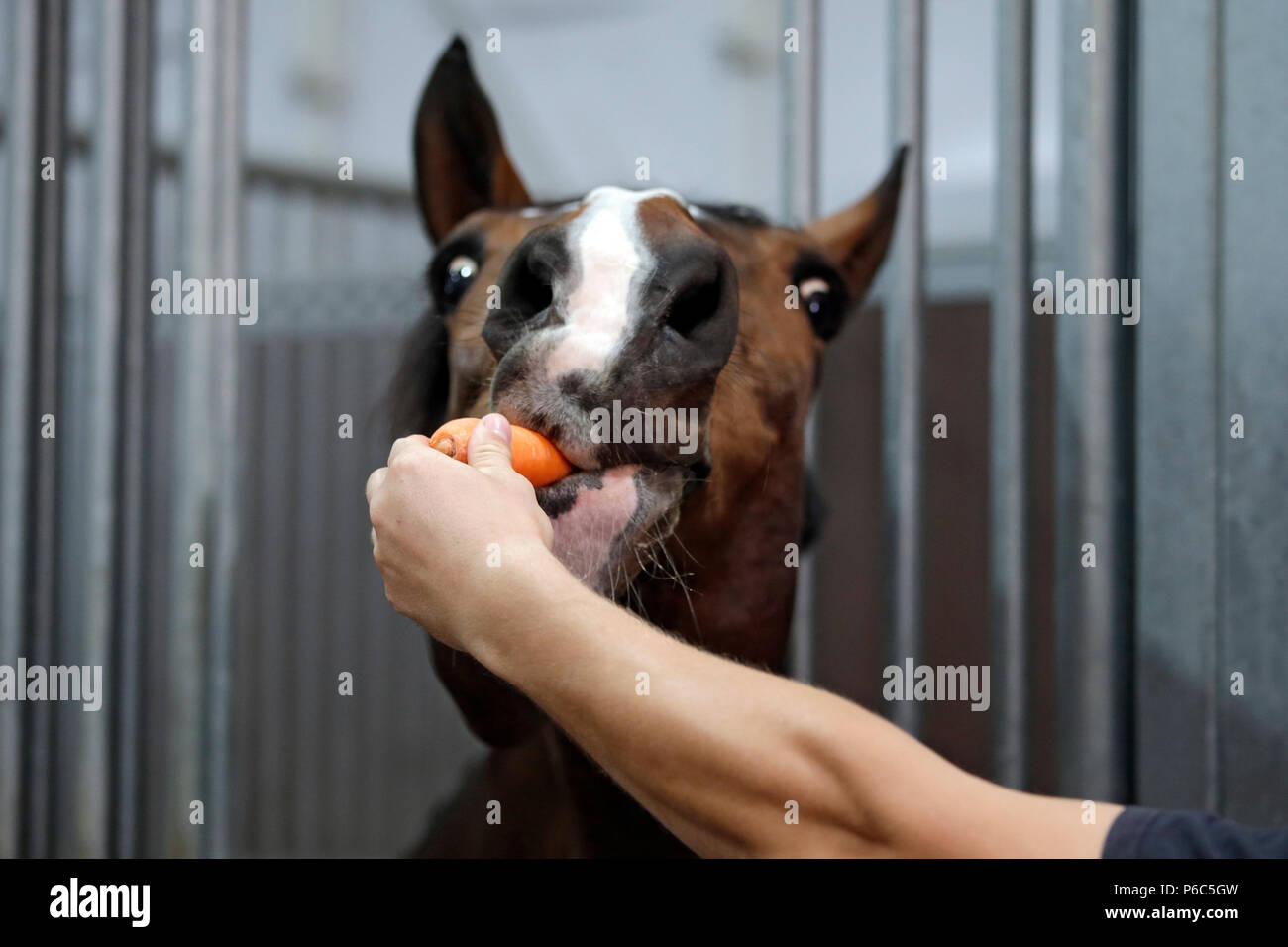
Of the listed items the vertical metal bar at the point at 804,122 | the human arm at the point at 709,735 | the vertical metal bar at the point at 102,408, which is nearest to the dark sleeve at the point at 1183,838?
the human arm at the point at 709,735

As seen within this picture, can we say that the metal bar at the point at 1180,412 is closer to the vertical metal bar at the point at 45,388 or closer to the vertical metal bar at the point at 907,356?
the vertical metal bar at the point at 907,356

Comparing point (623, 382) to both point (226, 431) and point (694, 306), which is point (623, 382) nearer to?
point (694, 306)

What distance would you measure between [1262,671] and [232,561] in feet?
4.92

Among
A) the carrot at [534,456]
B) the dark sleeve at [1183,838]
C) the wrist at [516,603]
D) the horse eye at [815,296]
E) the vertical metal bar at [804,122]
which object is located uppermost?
the vertical metal bar at [804,122]

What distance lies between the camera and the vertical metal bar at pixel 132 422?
1.53m

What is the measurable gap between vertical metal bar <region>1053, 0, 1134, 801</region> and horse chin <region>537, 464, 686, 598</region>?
29.6 inches

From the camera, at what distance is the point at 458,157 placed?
1432mm

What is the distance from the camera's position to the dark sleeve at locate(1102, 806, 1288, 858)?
64cm

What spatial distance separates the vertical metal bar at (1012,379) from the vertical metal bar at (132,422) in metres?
1.35

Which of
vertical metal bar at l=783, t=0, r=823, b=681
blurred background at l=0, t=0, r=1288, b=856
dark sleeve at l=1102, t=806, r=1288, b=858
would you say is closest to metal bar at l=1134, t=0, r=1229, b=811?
blurred background at l=0, t=0, r=1288, b=856

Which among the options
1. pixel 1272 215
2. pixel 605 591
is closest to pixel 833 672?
pixel 1272 215

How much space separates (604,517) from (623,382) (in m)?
0.13
